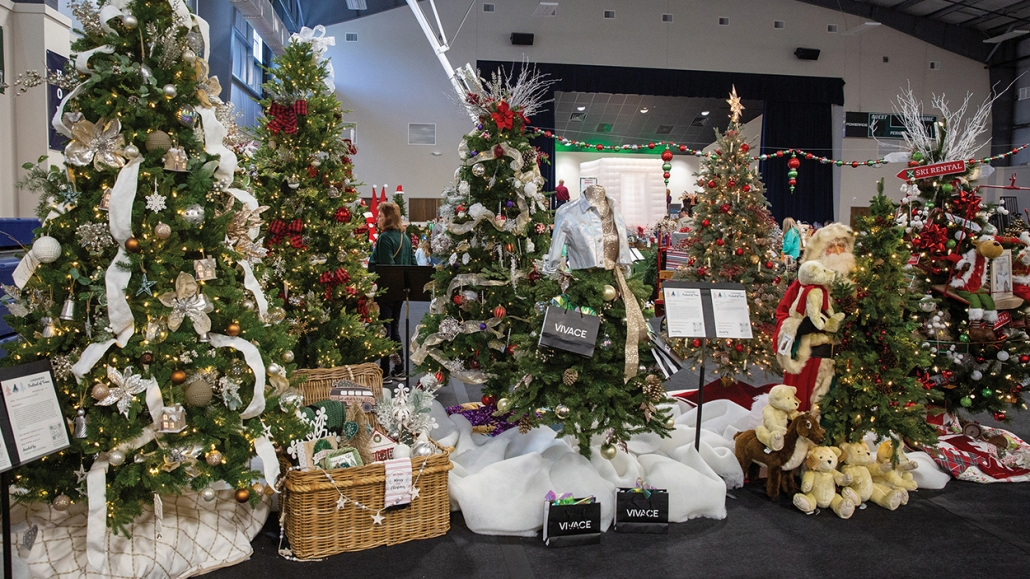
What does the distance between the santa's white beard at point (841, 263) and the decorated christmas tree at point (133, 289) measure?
3.06 meters

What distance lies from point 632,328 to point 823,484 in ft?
4.21

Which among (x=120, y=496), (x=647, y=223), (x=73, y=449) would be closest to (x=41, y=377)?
(x=73, y=449)

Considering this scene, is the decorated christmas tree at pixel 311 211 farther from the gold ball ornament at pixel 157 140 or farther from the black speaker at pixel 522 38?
the black speaker at pixel 522 38

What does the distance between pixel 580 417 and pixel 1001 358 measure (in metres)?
2.74

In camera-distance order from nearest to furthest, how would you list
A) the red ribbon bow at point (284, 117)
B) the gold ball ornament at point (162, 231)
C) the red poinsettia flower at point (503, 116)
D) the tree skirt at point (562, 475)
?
1. the gold ball ornament at point (162, 231)
2. the tree skirt at point (562, 475)
3. the red poinsettia flower at point (503, 116)
4. the red ribbon bow at point (284, 117)

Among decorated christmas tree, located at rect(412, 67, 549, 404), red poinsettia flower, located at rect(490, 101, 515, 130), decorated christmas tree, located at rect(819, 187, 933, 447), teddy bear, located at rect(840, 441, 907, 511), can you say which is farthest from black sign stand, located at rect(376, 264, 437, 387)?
teddy bear, located at rect(840, 441, 907, 511)

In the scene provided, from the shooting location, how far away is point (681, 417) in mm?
4754

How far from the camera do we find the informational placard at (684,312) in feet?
11.6

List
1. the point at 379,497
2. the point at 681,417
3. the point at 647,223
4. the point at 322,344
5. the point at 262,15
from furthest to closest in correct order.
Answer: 1. the point at 647,223
2. the point at 262,15
3. the point at 322,344
4. the point at 681,417
5. the point at 379,497

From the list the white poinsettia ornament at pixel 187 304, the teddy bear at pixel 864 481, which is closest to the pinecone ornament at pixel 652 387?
the teddy bear at pixel 864 481

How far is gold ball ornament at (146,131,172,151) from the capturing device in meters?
2.72

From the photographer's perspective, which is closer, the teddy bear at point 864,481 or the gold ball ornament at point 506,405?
the teddy bear at point 864,481

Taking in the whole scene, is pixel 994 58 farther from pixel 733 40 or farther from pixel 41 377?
pixel 41 377

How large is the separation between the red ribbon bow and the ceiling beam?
620 inches
